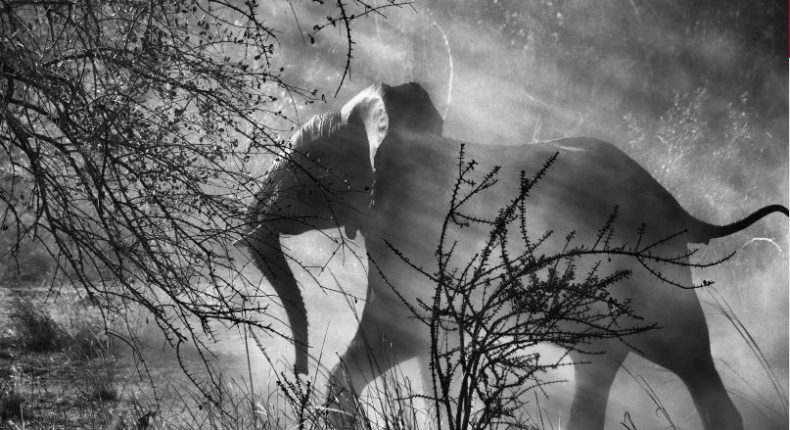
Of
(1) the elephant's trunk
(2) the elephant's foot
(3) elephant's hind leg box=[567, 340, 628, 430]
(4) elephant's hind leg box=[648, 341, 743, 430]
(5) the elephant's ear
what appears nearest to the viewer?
(2) the elephant's foot

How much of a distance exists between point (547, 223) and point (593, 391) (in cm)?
75

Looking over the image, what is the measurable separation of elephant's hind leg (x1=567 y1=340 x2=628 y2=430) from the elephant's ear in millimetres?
1371

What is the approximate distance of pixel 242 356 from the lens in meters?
6.52

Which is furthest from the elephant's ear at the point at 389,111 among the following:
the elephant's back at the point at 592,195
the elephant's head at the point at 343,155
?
the elephant's back at the point at 592,195

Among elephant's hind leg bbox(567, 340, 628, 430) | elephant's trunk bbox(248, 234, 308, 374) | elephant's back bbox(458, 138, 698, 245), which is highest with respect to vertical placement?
elephant's back bbox(458, 138, 698, 245)

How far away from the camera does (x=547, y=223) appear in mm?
3592

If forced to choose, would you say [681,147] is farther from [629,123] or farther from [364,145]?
[364,145]

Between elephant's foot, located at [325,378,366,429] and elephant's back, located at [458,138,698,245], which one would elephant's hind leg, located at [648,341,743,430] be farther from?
elephant's foot, located at [325,378,366,429]

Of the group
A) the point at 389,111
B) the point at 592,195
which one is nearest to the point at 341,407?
the point at 592,195

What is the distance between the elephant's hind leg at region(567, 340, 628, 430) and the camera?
11.6 ft

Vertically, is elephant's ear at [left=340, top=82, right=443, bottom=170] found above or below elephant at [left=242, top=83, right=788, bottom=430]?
above

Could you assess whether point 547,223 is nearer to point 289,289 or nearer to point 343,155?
point 343,155

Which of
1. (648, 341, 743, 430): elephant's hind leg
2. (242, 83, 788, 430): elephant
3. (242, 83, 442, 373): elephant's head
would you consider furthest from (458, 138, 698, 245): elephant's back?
(242, 83, 442, 373): elephant's head

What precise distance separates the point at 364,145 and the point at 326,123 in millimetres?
246
